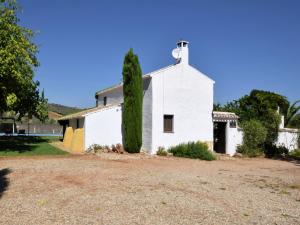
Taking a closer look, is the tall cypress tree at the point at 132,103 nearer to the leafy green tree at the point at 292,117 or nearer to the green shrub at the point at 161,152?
the green shrub at the point at 161,152

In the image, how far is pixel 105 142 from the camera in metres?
22.9

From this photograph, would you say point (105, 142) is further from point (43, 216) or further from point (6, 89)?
point (43, 216)

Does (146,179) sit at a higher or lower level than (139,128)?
lower

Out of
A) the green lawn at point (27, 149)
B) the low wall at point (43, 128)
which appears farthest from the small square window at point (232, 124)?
the low wall at point (43, 128)

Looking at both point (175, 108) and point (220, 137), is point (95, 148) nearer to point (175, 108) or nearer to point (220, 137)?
point (175, 108)

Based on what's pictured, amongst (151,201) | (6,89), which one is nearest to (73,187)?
(151,201)

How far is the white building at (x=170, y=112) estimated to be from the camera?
73.1 feet

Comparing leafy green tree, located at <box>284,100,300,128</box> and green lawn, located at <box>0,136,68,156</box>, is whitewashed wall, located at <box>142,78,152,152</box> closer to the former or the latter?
green lawn, located at <box>0,136,68,156</box>

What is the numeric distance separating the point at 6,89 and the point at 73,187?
12242 mm

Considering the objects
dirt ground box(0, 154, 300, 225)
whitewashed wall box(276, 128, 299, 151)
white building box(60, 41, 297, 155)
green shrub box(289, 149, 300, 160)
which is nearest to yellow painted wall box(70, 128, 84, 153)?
white building box(60, 41, 297, 155)

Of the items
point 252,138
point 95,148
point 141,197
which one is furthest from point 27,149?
point 252,138

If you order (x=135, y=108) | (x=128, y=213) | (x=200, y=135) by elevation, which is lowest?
(x=128, y=213)

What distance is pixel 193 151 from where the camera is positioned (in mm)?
21500

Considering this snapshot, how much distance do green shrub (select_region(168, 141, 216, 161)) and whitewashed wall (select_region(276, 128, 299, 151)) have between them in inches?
327
